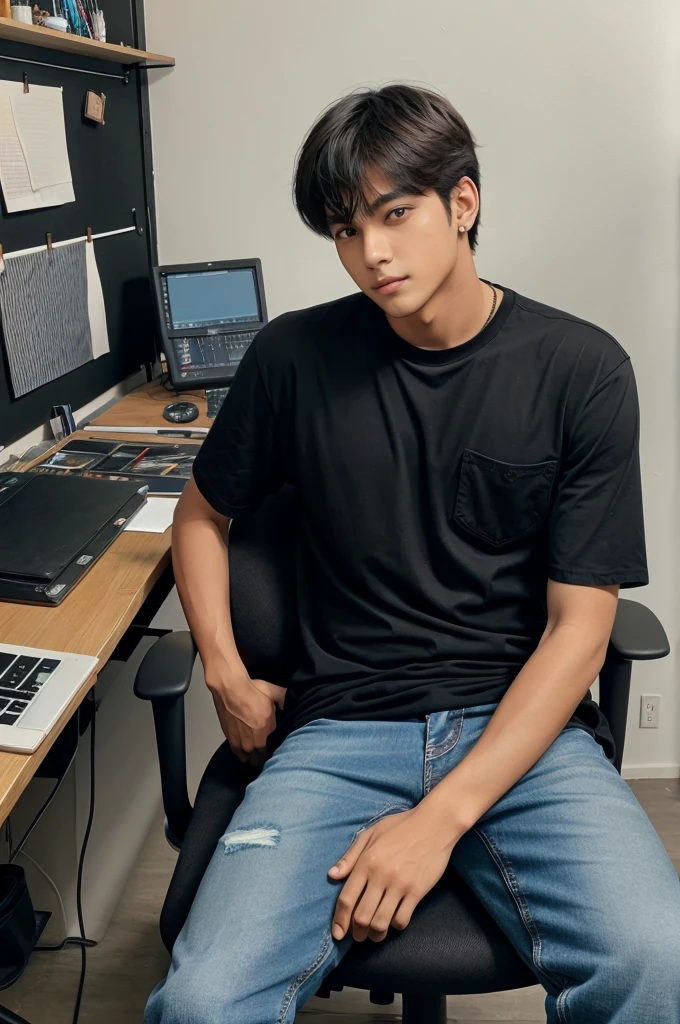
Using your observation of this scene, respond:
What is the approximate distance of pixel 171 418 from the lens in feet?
6.16

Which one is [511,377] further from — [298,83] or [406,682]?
[298,83]

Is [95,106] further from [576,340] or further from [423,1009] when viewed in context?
[423,1009]

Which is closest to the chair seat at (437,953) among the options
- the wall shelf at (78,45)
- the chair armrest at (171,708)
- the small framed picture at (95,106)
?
the chair armrest at (171,708)

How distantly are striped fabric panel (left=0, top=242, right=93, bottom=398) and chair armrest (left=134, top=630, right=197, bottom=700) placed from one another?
2.29 ft

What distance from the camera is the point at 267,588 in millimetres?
1248

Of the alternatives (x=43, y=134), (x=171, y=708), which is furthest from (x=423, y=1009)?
(x=43, y=134)

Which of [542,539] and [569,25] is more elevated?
[569,25]

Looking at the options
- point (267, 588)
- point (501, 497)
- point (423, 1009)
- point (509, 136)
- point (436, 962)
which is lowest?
point (423, 1009)

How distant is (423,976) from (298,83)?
174 cm

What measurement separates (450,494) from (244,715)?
1.30 feet

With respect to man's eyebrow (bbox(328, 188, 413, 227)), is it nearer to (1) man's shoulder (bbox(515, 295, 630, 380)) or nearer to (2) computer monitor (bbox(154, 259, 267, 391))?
(1) man's shoulder (bbox(515, 295, 630, 380))

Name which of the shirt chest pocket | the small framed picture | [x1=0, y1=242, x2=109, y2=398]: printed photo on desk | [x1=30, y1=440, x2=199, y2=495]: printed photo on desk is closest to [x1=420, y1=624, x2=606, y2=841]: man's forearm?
the shirt chest pocket

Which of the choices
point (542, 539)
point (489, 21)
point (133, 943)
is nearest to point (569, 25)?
point (489, 21)

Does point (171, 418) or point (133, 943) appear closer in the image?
point (133, 943)
